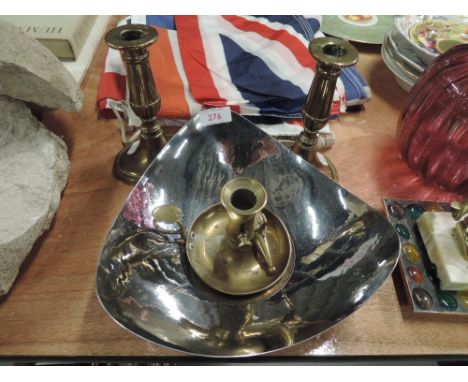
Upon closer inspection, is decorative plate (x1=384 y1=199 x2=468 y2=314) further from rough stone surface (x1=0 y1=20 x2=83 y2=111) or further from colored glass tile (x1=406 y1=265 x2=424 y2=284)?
rough stone surface (x1=0 y1=20 x2=83 y2=111)

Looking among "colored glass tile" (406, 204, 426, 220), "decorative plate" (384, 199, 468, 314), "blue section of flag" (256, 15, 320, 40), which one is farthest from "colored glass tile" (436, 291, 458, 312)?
"blue section of flag" (256, 15, 320, 40)

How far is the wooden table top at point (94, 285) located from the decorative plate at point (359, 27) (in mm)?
233

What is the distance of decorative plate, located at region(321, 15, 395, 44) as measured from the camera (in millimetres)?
745

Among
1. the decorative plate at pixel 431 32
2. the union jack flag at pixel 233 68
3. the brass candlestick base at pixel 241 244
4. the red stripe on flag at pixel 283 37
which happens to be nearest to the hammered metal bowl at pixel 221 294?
the brass candlestick base at pixel 241 244

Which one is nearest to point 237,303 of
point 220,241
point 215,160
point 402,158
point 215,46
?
point 220,241

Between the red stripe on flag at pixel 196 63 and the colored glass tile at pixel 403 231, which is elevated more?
the red stripe on flag at pixel 196 63

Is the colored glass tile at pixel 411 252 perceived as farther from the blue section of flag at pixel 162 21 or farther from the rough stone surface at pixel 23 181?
the blue section of flag at pixel 162 21

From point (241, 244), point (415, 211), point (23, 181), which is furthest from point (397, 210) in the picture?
point (23, 181)

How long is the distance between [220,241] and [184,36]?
1.39ft

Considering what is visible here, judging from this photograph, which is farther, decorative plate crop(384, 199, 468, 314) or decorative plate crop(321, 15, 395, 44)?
decorative plate crop(321, 15, 395, 44)

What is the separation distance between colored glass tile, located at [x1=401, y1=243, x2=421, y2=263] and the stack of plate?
31cm

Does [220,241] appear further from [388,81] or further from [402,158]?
[388,81]

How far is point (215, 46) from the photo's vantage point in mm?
667

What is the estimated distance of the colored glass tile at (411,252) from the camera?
1.47 ft
